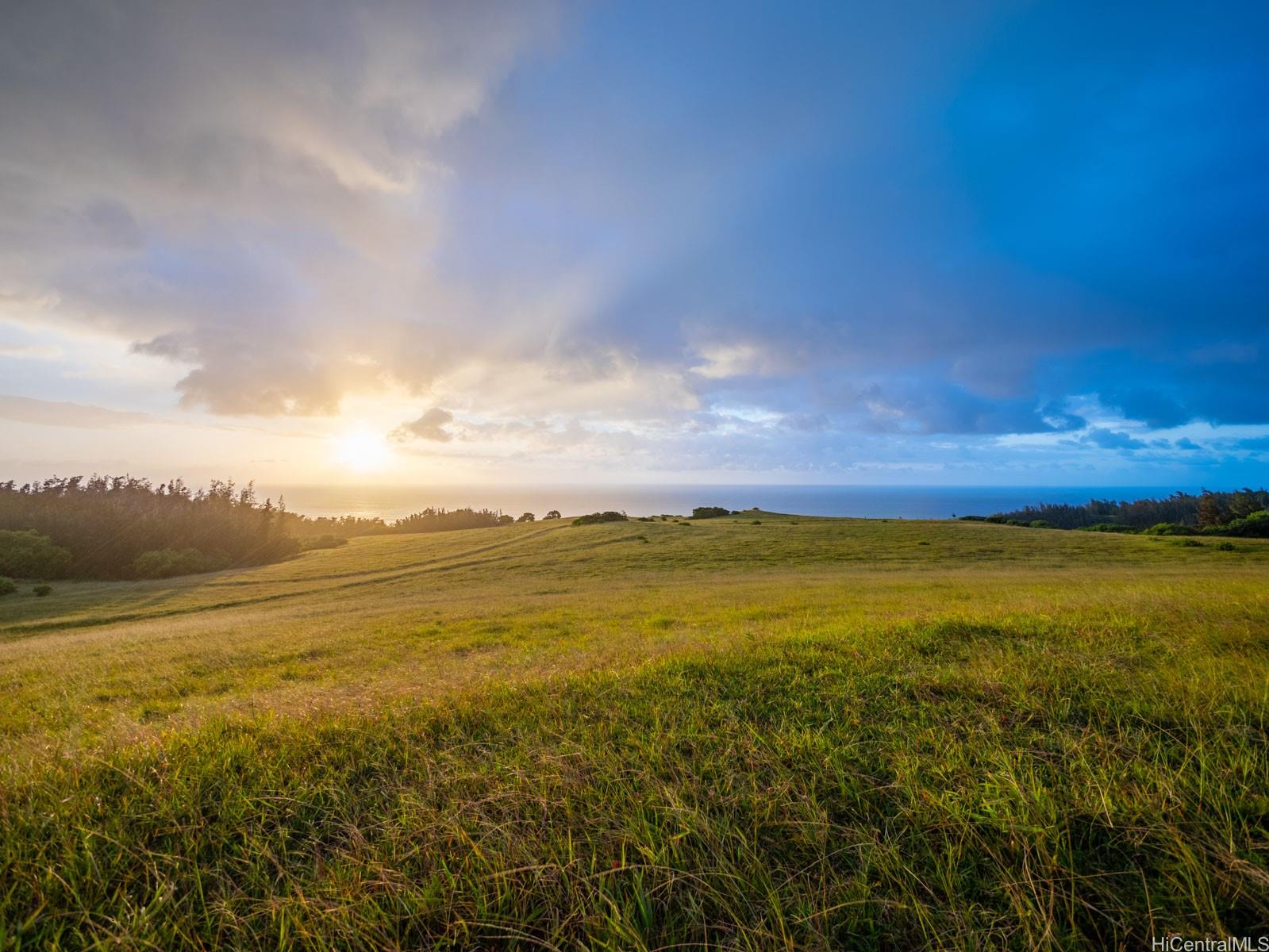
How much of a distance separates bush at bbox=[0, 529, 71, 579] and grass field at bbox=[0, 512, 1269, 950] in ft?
183

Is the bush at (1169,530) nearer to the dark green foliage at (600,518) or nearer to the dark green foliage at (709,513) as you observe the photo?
the dark green foliage at (709,513)

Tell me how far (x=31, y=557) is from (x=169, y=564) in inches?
371

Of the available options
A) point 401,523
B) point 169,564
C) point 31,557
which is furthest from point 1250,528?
point 401,523

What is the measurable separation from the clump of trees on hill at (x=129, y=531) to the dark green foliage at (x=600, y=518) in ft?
122

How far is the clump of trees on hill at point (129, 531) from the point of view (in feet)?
148

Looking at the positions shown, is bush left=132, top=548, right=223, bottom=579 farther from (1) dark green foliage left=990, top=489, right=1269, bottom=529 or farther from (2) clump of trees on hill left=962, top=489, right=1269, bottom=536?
(1) dark green foliage left=990, top=489, right=1269, bottom=529

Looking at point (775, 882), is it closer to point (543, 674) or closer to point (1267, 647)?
point (543, 674)

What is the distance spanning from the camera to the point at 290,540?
219ft

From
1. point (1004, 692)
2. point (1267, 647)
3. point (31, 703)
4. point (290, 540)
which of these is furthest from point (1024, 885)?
point (290, 540)

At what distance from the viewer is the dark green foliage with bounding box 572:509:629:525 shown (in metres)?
61.1

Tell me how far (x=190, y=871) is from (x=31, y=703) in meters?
9.96

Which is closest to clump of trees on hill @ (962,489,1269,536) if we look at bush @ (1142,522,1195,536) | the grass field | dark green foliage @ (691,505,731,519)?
bush @ (1142,522,1195,536)

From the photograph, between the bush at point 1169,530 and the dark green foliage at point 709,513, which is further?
the dark green foliage at point 709,513

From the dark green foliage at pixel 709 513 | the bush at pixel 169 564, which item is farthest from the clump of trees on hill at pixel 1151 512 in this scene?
the bush at pixel 169 564
